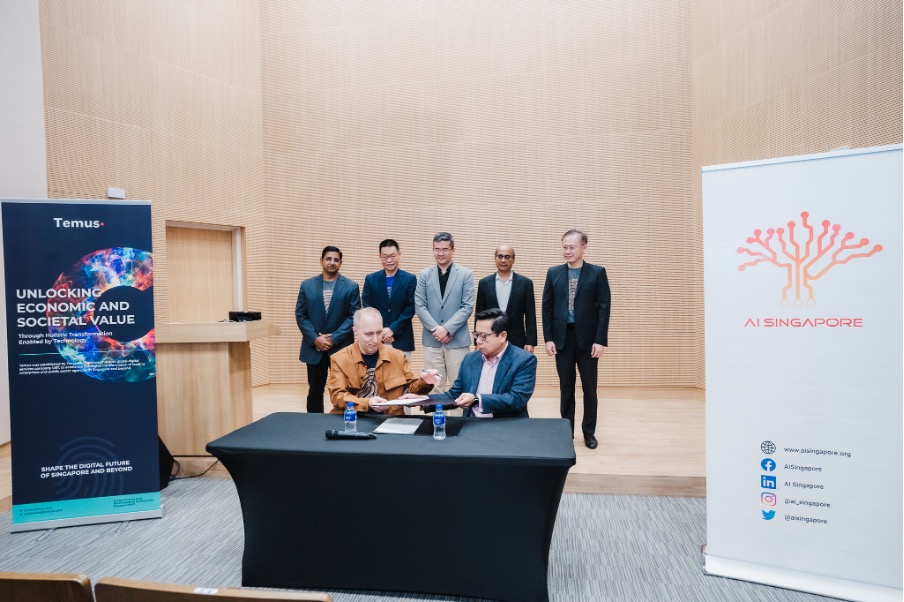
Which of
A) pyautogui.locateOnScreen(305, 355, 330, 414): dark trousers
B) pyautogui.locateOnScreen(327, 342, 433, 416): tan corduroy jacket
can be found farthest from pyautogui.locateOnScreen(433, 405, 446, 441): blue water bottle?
pyautogui.locateOnScreen(305, 355, 330, 414): dark trousers

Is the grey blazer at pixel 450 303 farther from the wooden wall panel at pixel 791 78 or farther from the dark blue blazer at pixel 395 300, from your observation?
the wooden wall panel at pixel 791 78

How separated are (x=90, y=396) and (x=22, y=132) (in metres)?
2.83

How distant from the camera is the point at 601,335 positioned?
4.33 meters

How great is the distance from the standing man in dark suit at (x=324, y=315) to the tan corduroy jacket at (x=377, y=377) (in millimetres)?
1279

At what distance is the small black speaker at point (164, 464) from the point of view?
4012mm

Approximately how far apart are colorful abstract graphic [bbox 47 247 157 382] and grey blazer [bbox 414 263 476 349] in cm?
192

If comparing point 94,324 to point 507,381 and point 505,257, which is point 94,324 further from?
point 505,257

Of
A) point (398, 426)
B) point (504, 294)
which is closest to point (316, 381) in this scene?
point (504, 294)

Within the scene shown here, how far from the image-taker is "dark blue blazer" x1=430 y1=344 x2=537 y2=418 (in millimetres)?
3092

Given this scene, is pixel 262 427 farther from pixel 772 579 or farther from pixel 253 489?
pixel 772 579

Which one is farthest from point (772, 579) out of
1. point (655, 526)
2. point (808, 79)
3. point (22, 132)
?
point (22, 132)

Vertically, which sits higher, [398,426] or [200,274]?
[200,274]

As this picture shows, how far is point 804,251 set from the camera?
261cm

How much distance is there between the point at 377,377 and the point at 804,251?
219 centimetres
